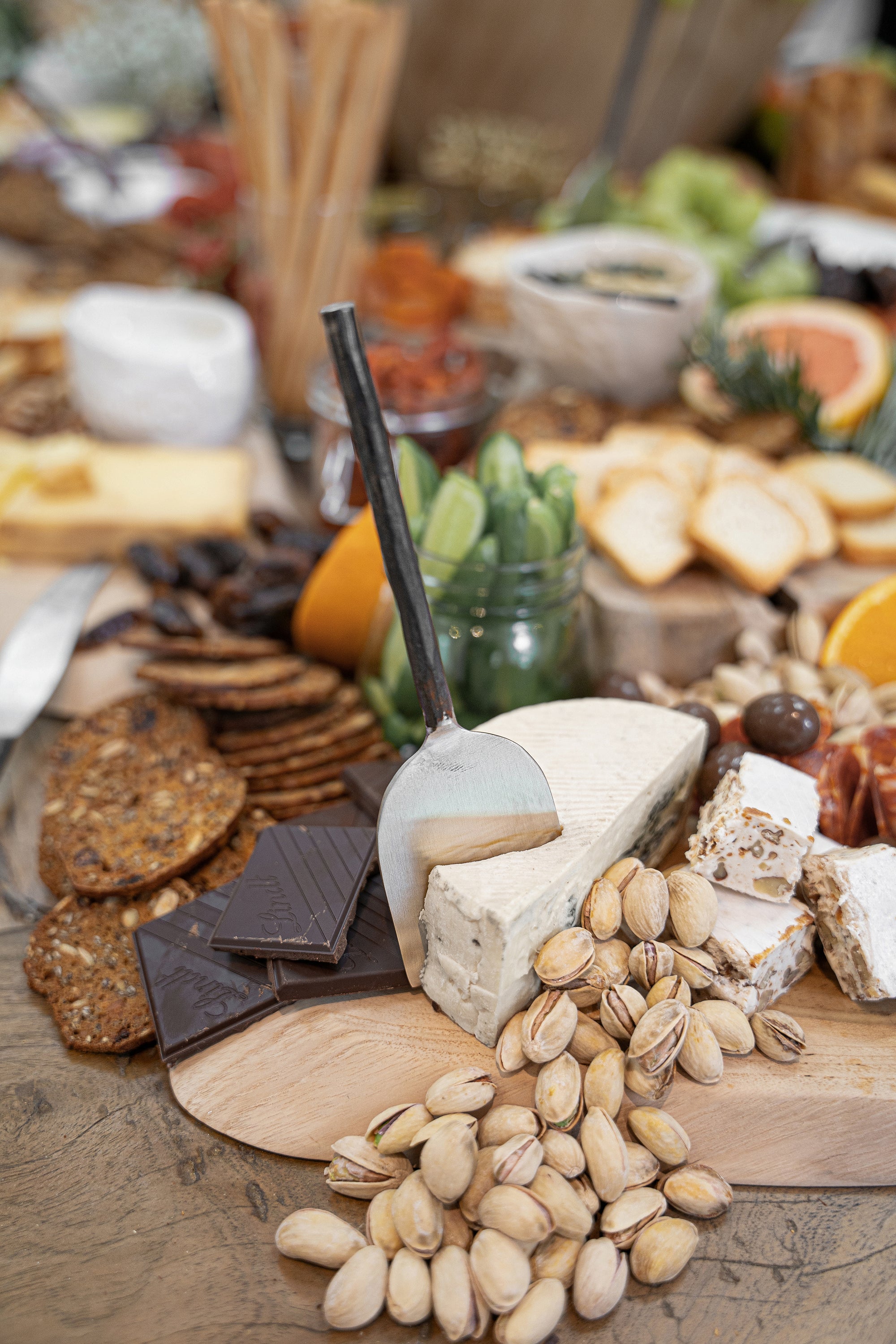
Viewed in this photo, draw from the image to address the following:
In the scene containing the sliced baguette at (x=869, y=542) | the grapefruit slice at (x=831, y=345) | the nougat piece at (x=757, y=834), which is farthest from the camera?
the grapefruit slice at (x=831, y=345)

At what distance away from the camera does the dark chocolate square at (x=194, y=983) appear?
90 centimetres

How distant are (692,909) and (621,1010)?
0.39 ft

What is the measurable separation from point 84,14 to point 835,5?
146 inches

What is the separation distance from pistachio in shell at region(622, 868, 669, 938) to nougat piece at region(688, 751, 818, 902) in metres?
0.06

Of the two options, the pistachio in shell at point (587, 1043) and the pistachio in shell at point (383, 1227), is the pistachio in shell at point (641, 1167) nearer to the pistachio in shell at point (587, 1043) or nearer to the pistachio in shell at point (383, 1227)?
the pistachio in shell at point (587, 1043)

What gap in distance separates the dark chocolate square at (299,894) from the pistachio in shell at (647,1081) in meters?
0.29

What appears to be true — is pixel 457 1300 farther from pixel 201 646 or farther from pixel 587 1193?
pixel 201 646

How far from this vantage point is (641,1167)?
2.75 ft

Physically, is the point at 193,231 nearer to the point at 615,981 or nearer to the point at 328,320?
the point at 328,320

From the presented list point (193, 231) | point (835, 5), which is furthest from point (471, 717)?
point (835, 5)

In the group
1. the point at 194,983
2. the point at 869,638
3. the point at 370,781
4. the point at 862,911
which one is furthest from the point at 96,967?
the point at 869,638

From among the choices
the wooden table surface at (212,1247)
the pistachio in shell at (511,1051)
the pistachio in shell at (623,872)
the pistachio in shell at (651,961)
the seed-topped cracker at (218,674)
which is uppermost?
the seed-topped cracker at (218,674)

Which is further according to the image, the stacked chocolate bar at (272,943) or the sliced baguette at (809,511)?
the sliced baguette at (809,511)

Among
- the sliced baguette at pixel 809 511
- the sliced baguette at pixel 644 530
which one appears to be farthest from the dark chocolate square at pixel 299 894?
the sliced baguette at pixel 809 511
